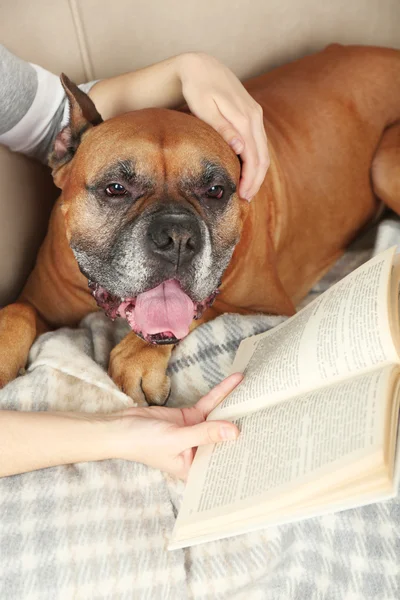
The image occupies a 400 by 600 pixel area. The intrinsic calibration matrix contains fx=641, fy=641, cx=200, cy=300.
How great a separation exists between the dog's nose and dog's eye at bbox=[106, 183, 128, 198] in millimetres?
128

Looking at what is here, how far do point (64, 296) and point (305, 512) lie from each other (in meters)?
0.88

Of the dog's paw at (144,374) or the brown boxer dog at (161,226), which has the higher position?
the brown boxer dog at (161,226)

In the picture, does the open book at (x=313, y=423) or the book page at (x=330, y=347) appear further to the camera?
the book page at (x=330, y=347)

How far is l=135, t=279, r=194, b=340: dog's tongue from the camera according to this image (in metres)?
1.28

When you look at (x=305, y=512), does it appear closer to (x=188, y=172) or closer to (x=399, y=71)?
(x=188, y=172)

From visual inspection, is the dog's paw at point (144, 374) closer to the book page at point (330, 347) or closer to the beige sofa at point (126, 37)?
the book page at point (330, 347)

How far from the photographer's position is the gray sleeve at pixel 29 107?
1423mm

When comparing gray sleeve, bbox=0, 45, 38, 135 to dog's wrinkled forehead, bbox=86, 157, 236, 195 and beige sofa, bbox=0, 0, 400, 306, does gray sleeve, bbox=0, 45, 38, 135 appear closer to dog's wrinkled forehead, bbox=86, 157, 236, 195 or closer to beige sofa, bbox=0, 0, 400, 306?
beige sofa, bbox=0, 0, 400, 306

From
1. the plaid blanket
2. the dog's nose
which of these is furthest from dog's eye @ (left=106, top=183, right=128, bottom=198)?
the plaid blanket

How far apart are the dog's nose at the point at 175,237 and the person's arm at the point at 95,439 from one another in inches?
12.6

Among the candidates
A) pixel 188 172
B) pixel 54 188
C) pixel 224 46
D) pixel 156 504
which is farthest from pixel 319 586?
pixel 224 46

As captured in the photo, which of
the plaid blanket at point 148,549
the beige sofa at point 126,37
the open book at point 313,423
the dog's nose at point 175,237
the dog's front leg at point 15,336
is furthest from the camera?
the beige sofa at point 126,37

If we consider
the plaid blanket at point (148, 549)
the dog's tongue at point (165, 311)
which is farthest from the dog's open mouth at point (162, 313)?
the plaid blanket at point (148, 549)

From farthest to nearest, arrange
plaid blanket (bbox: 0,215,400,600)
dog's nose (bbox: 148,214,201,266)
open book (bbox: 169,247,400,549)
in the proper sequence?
dog's nose (bbox: 148,214,201,266)
plaid blanket (bbox: 0,215,400,600)
open book (bbox: 169,247,400,549)
